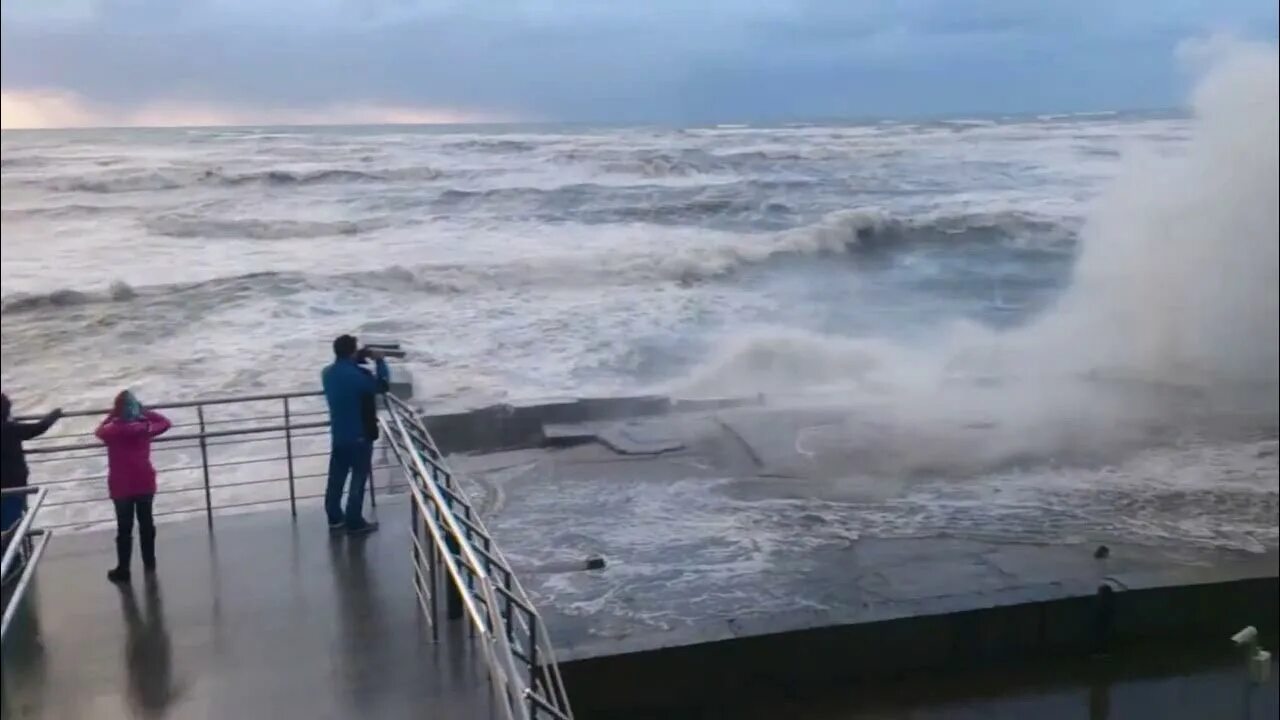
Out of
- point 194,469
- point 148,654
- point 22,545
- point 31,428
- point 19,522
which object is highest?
point 31,428

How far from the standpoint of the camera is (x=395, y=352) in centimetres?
690

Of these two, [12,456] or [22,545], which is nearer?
[22,545]

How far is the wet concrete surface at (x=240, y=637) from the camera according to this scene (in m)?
4.66

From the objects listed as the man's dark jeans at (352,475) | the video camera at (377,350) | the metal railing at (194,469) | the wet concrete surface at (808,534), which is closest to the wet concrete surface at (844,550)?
the wet concrete surface at (808,534)

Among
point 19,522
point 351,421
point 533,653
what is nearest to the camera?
point 533,653

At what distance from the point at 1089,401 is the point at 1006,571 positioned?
7659mm

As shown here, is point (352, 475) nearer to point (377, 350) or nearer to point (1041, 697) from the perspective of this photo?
point (377, 350)

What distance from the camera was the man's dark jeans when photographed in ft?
21.4

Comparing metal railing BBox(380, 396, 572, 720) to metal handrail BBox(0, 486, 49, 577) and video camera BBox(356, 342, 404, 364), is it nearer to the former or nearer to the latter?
video camera BBox(356, 342, 404, 364)

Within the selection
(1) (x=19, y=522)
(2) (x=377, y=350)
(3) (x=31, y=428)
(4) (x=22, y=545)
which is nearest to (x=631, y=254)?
(2) (x=377, y=350)

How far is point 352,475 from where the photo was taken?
21.4ft

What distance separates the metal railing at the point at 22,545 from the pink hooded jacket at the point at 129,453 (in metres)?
0.44

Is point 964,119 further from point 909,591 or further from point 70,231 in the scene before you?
A: point 909,591

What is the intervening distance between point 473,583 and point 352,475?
2119mm
